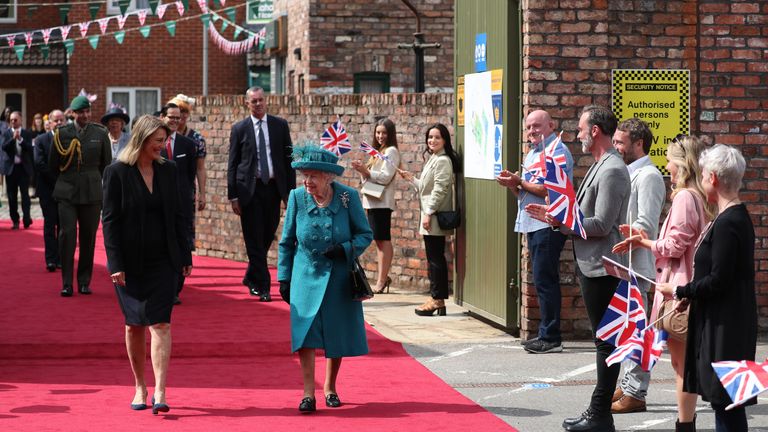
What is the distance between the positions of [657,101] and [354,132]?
494cm

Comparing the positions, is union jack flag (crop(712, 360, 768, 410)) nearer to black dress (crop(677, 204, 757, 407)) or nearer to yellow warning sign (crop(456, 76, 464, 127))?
black dress (crop(677, 204, 757, 407))

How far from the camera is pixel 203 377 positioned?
987 cm

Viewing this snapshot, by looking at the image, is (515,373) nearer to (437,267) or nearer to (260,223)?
(437,267)

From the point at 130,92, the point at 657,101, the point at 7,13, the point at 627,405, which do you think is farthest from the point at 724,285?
the point at 7,13

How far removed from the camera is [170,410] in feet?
28.1

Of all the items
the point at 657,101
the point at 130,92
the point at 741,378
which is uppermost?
the point at 130,92

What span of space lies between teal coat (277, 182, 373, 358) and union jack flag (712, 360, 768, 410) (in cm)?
303

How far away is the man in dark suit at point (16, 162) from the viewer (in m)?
22.8

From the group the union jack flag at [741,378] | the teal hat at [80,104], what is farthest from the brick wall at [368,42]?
the union jack flag at [741,378]

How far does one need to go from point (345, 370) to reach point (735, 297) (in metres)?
4.15

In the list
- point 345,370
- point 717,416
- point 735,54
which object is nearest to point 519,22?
point 735,54

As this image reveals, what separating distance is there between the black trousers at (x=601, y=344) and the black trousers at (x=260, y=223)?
589 centimetres

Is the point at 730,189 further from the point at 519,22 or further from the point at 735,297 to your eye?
the point at 519,22

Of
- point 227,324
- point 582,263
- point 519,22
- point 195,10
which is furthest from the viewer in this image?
point 195,10
